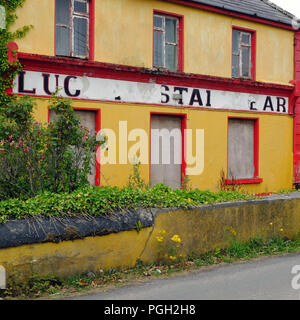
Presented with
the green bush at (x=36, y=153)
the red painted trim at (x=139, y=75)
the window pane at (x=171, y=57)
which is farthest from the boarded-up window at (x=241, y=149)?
the green bush at (x=36, y=153)

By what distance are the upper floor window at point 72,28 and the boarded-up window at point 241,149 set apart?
19.4 feet

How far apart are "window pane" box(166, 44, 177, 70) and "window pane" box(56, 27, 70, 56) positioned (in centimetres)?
333

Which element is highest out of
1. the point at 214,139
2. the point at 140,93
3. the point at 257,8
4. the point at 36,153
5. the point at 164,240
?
the point at 257,8

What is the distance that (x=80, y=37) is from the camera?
13094 mm

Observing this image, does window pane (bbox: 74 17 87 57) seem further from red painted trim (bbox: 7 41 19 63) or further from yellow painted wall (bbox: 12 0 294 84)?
red painted trim (bbox: 7 41 19 63)

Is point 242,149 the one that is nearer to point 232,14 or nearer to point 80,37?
point 232,14

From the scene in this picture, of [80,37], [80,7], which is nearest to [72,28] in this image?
[80,37]

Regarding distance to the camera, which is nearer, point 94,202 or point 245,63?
point 94,202

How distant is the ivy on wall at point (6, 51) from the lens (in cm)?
1155

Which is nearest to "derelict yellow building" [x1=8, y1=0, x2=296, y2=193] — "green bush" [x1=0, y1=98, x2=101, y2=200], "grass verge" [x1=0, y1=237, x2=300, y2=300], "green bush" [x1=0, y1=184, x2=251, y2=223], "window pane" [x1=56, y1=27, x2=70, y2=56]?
"window pane" [x1=56, y1=27, x2=70, y2=56]

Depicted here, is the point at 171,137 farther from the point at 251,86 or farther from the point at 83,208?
the point at 83,208

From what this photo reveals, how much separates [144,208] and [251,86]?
33.0 feet

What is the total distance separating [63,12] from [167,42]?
3.47 meters

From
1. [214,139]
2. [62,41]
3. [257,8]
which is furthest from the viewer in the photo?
[257,8]
